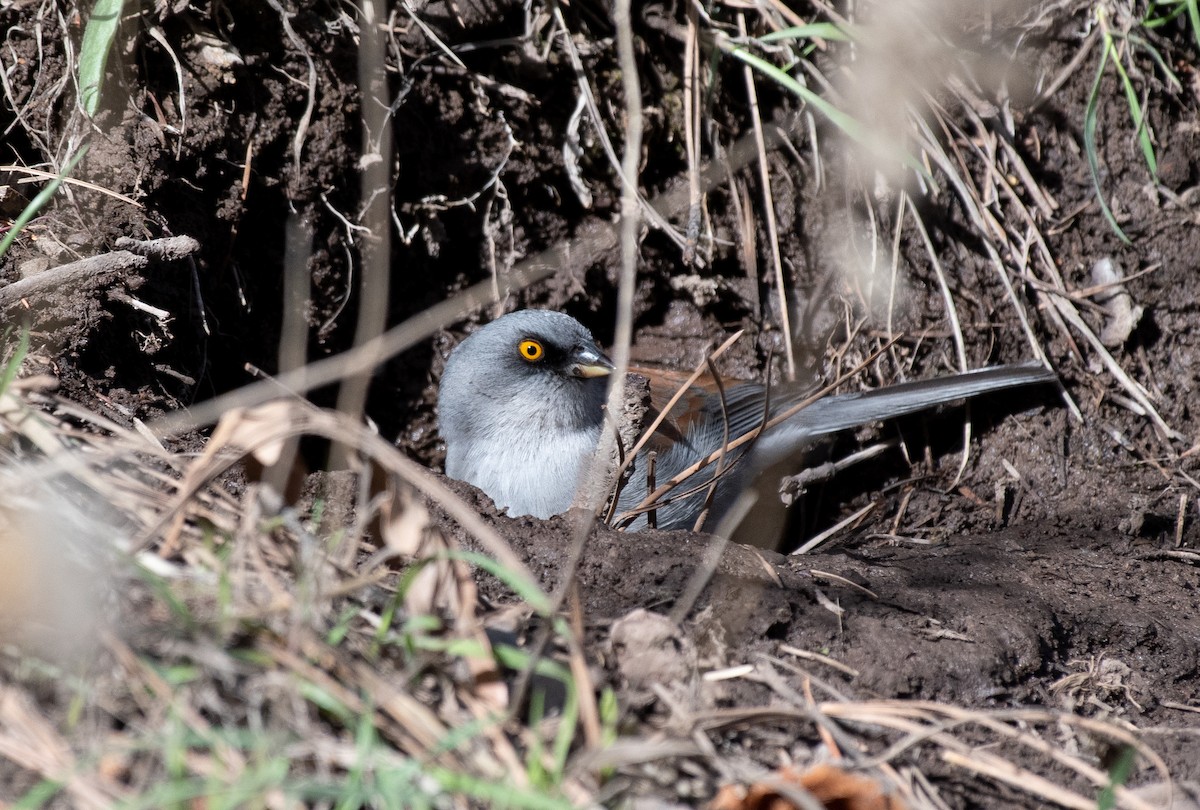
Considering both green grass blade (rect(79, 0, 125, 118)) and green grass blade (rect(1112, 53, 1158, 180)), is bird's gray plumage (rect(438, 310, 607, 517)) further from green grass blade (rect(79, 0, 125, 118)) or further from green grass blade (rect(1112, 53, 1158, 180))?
green grass blade (rect(1112, 53, 1158, 180))

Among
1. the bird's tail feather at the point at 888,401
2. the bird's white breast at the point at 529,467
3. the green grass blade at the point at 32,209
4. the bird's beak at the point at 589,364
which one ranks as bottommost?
the bird's white breast at the point at 529,467

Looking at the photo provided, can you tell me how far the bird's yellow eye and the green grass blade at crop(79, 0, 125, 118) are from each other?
2126mm

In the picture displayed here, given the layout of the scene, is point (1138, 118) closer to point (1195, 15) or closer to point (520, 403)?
point (1195, 15)

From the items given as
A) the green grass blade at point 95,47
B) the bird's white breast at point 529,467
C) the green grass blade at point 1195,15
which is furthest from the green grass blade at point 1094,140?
the green grass blade at point 95,47

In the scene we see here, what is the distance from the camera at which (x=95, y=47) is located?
4.15 m

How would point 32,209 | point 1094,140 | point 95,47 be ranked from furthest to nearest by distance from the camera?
point 1094,140 < point 95,47 < point 32,209

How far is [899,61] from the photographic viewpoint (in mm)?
5285

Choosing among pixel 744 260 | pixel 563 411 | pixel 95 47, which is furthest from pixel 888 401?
pixel 95 47

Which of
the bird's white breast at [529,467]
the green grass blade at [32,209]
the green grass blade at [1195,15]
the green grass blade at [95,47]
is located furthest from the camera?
the green grass blade at [1195,15]

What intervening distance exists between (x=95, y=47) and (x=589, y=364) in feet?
8.34

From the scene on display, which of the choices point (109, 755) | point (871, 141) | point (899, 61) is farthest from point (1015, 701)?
point (899, 61)

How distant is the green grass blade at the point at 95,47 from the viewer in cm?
414

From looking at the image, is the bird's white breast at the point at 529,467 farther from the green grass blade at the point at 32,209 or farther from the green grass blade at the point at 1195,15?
the green grass blade at the point at 1195,15

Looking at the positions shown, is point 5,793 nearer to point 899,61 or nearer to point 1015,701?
point 1015,701
